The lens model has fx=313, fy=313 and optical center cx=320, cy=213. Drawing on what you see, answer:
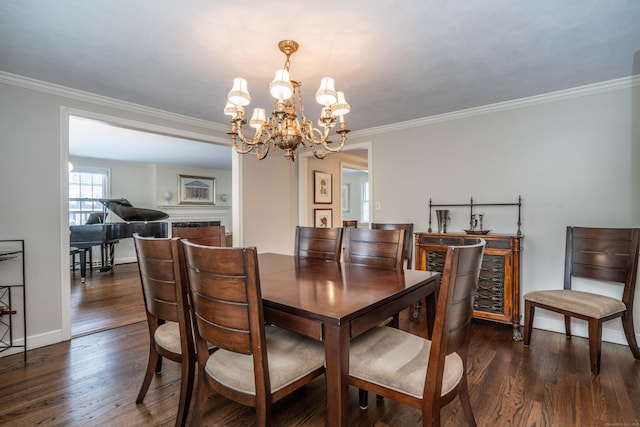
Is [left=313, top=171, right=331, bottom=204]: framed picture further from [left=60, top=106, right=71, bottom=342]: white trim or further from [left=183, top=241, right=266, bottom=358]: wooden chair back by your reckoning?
[left=183, top=241, right=266, bottom=358]: wooden chair back

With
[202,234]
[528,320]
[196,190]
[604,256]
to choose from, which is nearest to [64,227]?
[202,234]

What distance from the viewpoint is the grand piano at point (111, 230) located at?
4.99 metres

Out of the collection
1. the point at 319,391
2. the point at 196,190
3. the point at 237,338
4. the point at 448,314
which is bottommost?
the point at 319,391

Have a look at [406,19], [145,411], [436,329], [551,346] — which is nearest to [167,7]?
[406,19]

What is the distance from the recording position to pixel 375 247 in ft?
7.45

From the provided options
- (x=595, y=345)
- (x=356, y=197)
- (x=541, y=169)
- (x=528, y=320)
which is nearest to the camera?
(x=595, y=345)

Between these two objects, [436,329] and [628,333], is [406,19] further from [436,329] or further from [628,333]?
[628,333]

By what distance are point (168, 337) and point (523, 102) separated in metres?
3.64

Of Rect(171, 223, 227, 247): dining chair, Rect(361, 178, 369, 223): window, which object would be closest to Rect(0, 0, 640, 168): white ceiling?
Rect(171, 223, 227, 247): dining chair

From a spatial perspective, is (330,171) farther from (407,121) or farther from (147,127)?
(147,127)

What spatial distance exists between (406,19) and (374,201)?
261 centimetres

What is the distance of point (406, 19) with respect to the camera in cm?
179

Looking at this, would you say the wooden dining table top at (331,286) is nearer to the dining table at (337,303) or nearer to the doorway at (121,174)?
the dining table at (337,303)

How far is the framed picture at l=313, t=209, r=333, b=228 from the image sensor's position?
5157 millimetres
